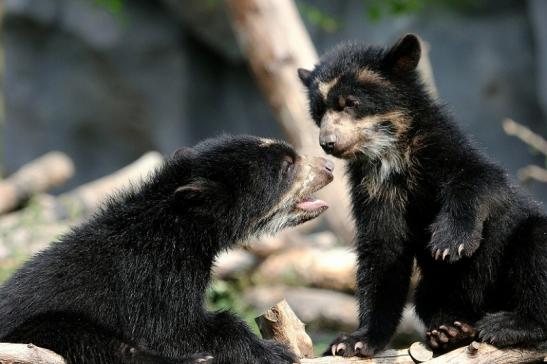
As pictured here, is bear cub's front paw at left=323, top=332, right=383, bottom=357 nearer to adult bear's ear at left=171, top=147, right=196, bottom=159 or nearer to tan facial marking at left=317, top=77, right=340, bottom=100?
adult bear's ear at left=171, top=147, right=196, bottom=159

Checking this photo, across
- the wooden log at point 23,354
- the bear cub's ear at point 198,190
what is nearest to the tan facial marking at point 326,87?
the bear cub's ear at point 198,190

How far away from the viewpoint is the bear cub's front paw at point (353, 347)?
4957 mm

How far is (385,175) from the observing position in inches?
216

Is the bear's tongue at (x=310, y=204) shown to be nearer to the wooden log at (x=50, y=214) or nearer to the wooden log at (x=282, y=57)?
the wooden log at (x=282, y=57)

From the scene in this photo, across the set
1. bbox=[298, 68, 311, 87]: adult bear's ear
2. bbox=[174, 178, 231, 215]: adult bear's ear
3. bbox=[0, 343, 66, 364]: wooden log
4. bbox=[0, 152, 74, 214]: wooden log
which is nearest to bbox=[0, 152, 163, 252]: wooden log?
bbox=[0, 152, 74, 214]: wooden log

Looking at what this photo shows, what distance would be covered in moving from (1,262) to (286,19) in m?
4.09

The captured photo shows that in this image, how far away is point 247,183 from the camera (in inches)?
201

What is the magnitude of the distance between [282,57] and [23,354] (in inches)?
248

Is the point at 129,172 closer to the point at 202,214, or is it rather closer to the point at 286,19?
the point at 286,19

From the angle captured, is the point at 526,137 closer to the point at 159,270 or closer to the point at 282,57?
the point at 282,57

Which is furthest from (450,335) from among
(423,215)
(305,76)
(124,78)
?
(124,78)

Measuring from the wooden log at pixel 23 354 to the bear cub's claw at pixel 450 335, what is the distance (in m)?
2.09

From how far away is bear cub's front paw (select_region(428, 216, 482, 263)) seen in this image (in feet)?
15.8

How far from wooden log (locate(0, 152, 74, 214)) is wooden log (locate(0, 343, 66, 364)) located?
8.07 metres
